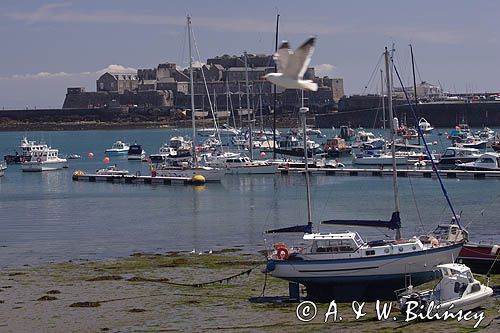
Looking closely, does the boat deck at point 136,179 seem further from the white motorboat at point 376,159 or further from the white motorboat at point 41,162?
the white motorboat at point 376,159

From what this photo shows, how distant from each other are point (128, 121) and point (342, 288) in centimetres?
17301

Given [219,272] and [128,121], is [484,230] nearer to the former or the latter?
[219,272]

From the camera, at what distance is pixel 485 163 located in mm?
65750

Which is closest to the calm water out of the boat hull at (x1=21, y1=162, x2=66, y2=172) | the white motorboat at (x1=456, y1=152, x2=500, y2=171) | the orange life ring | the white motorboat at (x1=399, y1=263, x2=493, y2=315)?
the white motorboat at (x1=456, y1=152, x2=500, y2=171)

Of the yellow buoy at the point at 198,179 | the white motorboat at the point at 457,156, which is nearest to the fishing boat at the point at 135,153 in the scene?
the yellow buoy at the point at 198,179

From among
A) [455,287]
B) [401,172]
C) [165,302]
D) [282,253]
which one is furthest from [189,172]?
[455,287]

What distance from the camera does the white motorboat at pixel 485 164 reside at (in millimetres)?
65125

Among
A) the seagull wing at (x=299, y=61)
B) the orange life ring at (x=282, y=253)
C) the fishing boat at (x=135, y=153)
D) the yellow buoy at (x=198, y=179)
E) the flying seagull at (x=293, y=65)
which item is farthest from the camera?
the fishing boat at (x=135, y=153)

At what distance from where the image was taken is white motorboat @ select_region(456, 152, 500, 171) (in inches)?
2564

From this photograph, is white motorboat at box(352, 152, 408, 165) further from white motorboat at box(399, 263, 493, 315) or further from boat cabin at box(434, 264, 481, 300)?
boat cabin at box(434, 264, 481, 300)

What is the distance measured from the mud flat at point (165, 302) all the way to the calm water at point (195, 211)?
3.84 metres

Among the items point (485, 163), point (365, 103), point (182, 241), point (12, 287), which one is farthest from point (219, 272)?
point (365, 103)

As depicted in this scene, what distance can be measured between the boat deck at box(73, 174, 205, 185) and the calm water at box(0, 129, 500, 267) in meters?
0.95

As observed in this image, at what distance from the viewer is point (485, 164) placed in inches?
2584
